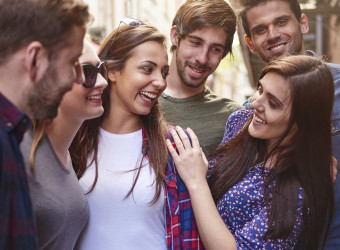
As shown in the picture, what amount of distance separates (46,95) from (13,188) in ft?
1.27

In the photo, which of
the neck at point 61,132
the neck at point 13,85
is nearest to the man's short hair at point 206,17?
the neck at point 61,132

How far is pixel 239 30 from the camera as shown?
19.9 feet

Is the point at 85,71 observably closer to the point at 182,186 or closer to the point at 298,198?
the point at 182,186

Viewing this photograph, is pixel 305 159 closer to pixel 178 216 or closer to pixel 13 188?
pixel 178 216

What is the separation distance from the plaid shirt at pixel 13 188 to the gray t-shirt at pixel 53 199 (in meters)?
0.50

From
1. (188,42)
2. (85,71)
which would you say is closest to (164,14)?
(188,42)

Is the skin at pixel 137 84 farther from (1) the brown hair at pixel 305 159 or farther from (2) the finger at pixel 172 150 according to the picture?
(1) the brown hair at pixel 305 159

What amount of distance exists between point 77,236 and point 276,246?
1.25 meters

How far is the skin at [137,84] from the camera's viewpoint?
116 inches

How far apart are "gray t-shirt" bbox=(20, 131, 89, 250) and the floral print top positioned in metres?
0.97

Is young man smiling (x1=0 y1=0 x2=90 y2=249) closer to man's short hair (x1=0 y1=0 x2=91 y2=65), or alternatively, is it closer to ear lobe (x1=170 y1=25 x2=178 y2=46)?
man's short hair (x1=0 y1=0 x2=91 y2=65)

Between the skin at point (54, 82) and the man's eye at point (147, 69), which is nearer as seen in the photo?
the skin at point (54, 82)

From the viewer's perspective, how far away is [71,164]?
2.72 meters

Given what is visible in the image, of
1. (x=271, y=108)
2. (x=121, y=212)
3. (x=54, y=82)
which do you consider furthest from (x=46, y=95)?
(x=271, y=108)
